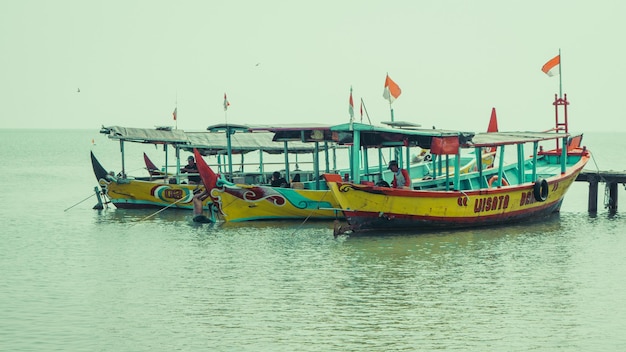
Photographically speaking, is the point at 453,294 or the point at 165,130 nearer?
the point at 453,294

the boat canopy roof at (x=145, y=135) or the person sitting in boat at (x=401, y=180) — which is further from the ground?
the boat canopy roof at (x=145, y=135)

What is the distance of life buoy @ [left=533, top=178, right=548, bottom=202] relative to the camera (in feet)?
97.2

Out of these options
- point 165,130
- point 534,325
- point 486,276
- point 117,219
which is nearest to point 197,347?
point 534,325

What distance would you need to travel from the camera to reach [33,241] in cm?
2812

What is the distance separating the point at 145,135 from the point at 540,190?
13.2 m

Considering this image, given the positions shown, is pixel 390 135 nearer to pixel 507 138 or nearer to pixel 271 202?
pixel 507 138

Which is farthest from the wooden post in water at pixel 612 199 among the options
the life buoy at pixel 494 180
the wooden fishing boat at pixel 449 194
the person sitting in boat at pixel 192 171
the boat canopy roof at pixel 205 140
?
the person sitting in boat at pixel 192 171

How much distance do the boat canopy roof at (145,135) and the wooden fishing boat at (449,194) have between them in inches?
347

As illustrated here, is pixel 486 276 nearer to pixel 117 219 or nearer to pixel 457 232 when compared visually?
pixel 457 232

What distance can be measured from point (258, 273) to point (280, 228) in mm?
7417

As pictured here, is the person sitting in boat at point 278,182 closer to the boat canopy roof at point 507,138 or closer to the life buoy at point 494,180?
the boat canopy roof at point 507,138

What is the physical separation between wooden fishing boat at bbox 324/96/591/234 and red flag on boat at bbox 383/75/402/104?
2.70 metres

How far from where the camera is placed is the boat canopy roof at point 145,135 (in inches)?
1322

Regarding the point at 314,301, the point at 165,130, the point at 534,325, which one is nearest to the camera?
the point at 534,325
